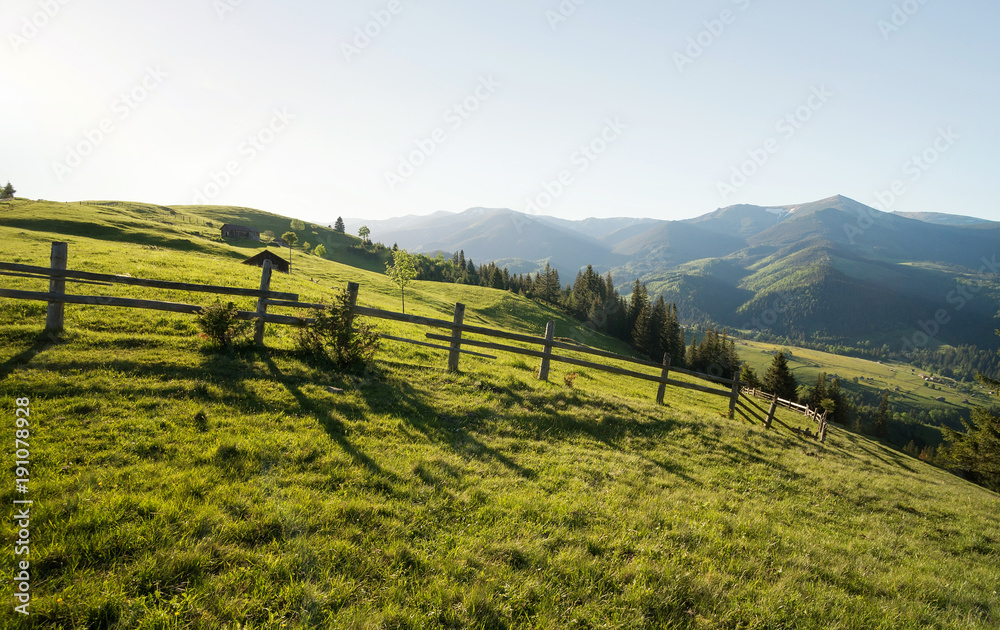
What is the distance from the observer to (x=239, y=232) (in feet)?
250

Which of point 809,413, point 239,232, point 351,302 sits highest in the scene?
point 239,232

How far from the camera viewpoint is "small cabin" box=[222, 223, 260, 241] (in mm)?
73438

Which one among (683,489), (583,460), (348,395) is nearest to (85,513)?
(348,395)

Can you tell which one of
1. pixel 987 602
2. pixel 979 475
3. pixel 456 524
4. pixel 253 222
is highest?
pixel 253 222

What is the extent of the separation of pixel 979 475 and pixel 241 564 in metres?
50.4

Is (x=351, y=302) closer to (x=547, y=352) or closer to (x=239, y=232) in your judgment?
(x=547, y=352)

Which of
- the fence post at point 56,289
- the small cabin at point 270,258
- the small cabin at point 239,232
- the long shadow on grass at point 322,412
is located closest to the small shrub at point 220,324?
the long shadow on grass at point 322,412

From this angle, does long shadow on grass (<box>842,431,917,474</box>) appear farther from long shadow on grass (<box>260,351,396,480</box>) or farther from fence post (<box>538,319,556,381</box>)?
long shadow on grass (<box>260,351,396,480</box>)

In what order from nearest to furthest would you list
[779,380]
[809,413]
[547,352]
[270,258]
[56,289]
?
[56,289] → [547,352] → [809,413] → [270,258] → [779,380]

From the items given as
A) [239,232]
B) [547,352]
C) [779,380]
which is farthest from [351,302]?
[239,232]

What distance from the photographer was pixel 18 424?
5582 mm

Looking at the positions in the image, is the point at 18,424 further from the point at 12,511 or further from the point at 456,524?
the point at 456,524

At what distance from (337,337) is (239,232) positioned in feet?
270

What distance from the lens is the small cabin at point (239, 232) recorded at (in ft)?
241
